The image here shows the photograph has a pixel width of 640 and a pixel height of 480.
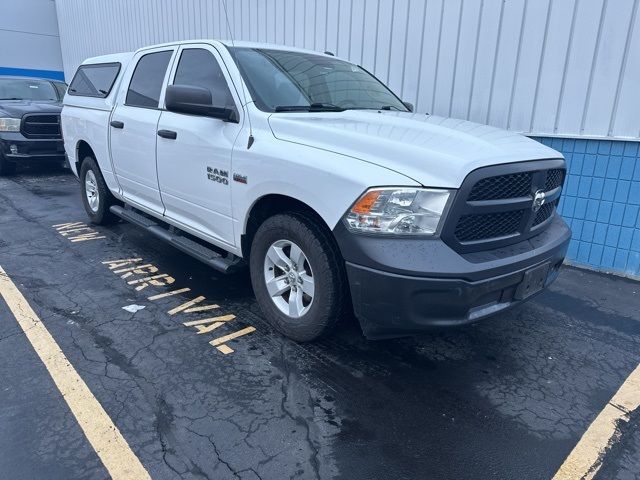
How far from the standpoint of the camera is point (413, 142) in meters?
2.69

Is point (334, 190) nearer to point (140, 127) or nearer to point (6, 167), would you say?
point (140, 127)

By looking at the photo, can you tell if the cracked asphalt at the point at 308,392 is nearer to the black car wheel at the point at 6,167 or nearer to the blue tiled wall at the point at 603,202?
the blue tiled wall at the point at 603,202

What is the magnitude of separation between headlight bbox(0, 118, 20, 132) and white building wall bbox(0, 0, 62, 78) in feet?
35.6

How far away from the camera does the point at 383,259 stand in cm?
242

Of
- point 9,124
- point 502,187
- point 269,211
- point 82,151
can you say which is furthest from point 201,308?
point 9,124

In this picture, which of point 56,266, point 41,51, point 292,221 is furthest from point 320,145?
point 41,51

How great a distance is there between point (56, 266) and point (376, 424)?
11.9ft

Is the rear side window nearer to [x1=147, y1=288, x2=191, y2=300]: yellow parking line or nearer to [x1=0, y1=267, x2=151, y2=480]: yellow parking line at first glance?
[x1=147, y1=288, x2=191, y2=300]: yellow parking line

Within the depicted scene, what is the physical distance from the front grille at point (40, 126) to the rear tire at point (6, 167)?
73 centimetres

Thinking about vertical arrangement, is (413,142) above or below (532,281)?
above

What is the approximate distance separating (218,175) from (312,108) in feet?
2.80

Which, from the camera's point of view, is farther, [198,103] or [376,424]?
[198,103]

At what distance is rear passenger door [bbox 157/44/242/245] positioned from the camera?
11.3 feet

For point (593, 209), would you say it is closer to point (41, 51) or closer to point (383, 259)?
point (383, 259)
